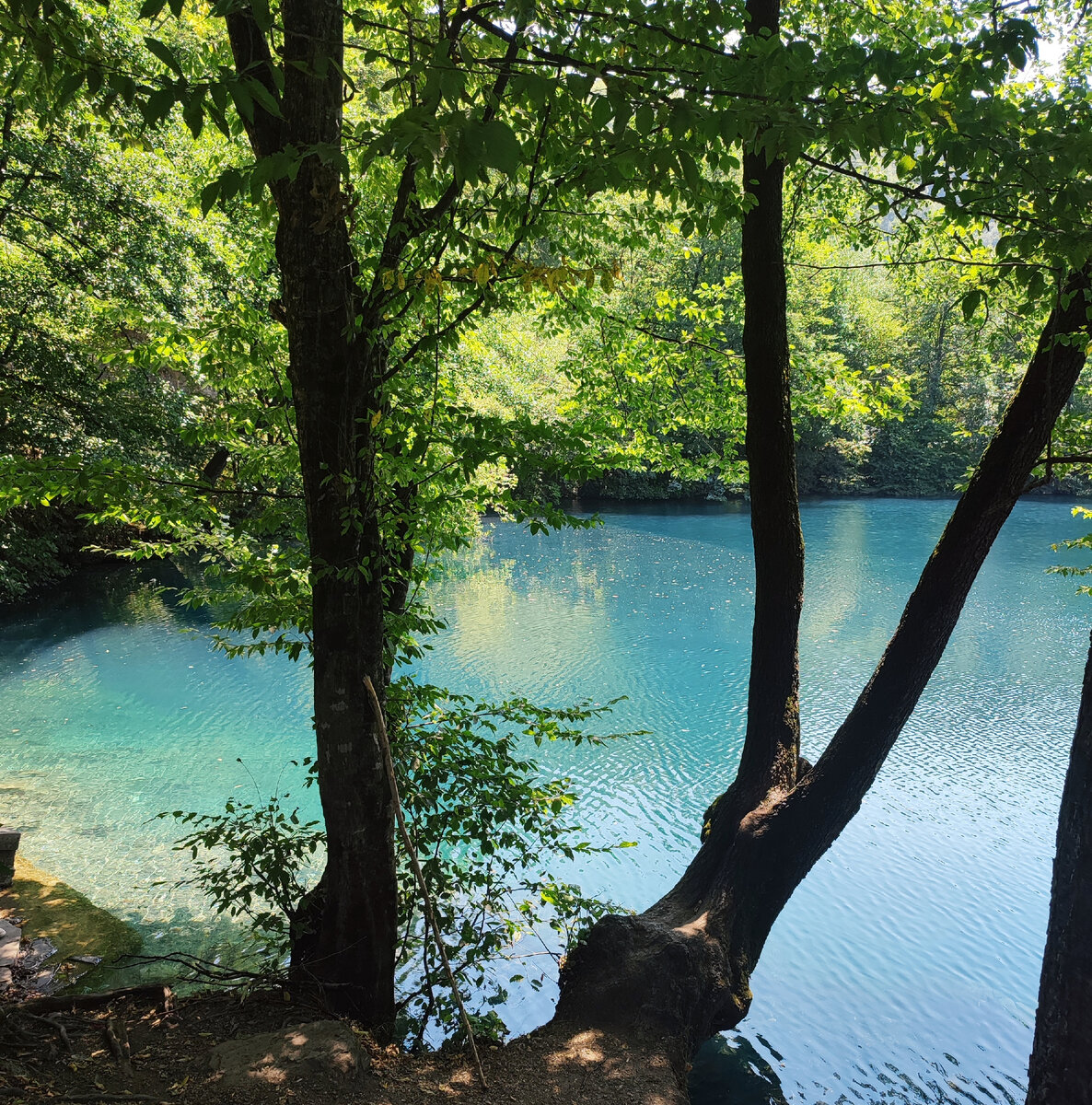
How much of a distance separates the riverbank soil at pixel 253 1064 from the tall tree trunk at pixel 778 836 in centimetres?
27

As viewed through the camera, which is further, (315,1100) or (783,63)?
(315,1100)

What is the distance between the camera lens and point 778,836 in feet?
13.9

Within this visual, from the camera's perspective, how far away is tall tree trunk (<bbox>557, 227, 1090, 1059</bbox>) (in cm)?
A: 382

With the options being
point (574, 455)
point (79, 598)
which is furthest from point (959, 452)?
point (574, 455)

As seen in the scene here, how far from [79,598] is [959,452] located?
2974cm

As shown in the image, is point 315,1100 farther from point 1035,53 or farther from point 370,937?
point 1035,53

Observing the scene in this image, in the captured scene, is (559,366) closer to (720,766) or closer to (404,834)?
(404,834)

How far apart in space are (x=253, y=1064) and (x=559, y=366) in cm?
454

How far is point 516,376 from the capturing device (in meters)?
11.9

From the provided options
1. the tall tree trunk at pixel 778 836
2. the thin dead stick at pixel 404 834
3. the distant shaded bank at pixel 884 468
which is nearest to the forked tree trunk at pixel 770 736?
the tall tree trunk at pixel 778 836

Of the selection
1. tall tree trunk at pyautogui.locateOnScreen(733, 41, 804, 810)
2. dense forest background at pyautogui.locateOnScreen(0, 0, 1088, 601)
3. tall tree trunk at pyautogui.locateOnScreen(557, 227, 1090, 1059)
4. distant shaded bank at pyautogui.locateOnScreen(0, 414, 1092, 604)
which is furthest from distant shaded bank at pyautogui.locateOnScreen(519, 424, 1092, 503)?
tall tree trunk at pyautogui.locateOnScreen(557, 227, 1090, 1059)

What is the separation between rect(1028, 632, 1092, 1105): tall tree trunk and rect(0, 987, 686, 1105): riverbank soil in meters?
1.38

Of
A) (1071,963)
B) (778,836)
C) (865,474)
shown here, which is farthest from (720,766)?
(865,474)

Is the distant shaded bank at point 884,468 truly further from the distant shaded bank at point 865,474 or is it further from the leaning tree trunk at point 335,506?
the leaning tree trunk at point 335,506
